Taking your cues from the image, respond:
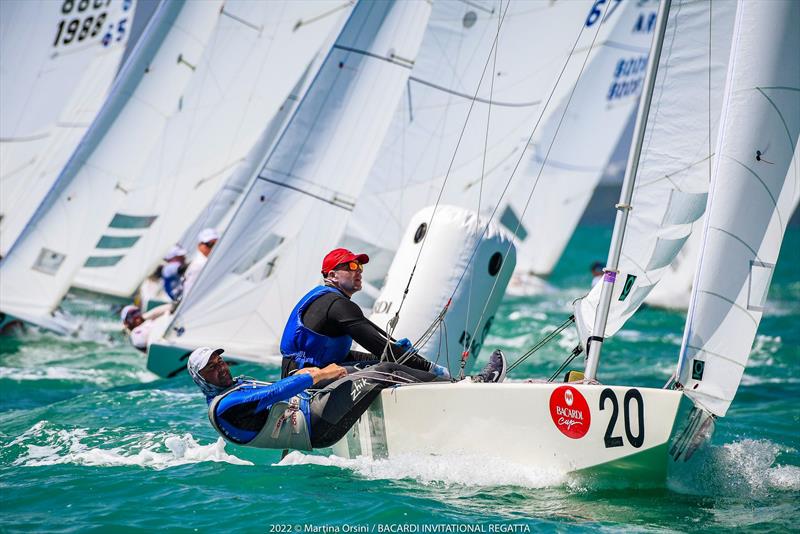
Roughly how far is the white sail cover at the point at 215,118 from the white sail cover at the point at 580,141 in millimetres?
4974

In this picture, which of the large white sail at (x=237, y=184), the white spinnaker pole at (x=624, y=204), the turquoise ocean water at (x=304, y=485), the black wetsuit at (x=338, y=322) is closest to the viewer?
the turquoise ocean water at (x=304, y=485)

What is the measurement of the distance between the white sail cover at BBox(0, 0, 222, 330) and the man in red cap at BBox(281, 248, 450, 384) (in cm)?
535

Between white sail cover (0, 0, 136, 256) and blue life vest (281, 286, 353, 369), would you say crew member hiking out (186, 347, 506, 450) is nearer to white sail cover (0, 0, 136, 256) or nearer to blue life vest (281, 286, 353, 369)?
blue life vest (281, 286, 353, 369)

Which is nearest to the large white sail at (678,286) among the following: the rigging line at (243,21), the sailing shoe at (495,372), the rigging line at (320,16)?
the rigging line at (320,16)

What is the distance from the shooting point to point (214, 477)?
4.95m

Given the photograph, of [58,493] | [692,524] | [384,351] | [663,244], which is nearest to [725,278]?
[663,244]

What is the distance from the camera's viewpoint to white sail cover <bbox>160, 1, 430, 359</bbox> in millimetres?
8211

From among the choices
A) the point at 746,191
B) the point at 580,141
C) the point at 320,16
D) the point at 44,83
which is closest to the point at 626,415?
the point at 746,191

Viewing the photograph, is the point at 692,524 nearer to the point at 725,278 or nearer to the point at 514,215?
the point at 725,278

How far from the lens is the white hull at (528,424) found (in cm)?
438

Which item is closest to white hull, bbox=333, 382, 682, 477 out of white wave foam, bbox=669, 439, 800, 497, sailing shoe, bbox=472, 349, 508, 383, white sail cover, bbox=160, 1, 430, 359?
sailing shoe, bbox=472, 349, 508, 383

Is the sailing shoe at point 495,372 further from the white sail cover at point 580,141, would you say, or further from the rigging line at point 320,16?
the white sail cover at point 580,141

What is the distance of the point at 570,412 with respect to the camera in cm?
450

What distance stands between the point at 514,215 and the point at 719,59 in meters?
8.68
